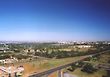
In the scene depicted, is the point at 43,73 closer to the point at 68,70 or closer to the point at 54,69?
the point at 54,69

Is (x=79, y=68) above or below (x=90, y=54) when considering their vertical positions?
below

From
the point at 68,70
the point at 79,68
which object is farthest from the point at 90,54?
the point at 68,70

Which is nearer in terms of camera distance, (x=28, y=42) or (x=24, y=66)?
(x=24, y=66)

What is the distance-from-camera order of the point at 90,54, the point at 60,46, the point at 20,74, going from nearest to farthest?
the point at 20,74, the point at 90,54, the point at 60,46

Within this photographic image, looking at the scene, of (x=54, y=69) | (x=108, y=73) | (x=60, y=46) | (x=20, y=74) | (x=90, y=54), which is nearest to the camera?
(x=20, y=74)

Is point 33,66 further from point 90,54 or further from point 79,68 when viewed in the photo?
point 90,54

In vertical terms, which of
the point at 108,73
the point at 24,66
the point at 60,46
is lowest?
the point at 108,73

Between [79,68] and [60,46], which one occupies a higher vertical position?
[60,46]

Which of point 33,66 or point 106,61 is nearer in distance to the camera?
point 33,66

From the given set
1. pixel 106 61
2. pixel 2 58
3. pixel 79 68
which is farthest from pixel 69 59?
pixel 2 58
